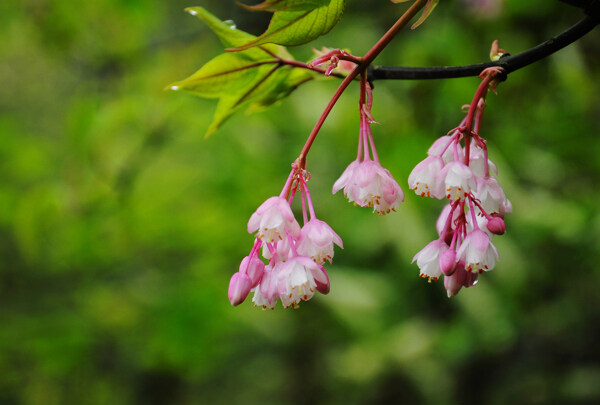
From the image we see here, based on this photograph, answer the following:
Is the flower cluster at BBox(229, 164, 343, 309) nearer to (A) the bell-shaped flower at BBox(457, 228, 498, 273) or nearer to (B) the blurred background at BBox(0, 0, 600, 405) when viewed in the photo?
(A) the bell-shaped flower at BBox(457, 228, 498, 273)

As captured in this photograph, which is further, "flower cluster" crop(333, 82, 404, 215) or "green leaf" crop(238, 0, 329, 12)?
"flower cluster" crop(333, 82, 404, 215)

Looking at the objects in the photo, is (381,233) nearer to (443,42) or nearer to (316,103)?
(316,103)

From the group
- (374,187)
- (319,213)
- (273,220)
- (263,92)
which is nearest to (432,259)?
(374,187)

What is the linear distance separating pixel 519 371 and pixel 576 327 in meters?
0.40

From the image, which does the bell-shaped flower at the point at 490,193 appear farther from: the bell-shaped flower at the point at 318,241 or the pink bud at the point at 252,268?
the pink bud at the point at 252,268

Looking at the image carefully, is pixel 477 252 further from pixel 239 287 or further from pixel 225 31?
pixel 225 31

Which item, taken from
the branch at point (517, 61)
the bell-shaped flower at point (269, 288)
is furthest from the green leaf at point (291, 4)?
the bell-shaped flower at point (269, 288)

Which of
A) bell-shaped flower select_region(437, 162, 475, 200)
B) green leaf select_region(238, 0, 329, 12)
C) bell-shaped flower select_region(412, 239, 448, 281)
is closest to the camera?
green leaf select_region(238, 0, 329, 12)

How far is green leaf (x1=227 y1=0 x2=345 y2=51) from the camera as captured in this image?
2.07 feet

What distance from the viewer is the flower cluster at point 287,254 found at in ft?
2.46

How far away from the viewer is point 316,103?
8.69ft

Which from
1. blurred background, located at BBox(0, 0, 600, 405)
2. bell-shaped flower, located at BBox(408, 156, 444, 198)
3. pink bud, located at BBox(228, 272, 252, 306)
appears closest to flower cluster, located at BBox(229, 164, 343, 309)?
pink bud, located at BBox(228, 272, 252, 306)

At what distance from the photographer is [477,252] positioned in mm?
772

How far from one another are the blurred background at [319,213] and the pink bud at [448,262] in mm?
1090
